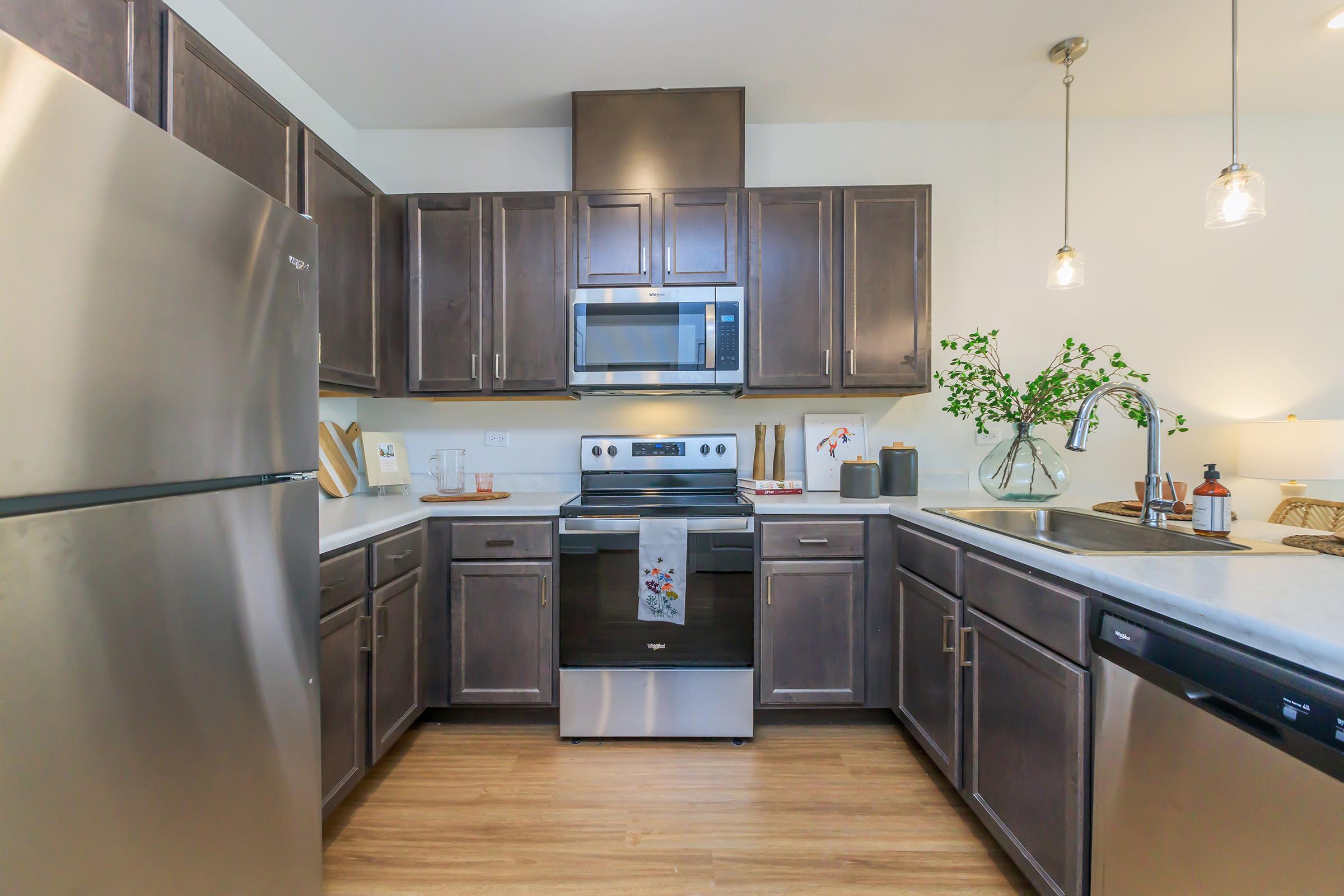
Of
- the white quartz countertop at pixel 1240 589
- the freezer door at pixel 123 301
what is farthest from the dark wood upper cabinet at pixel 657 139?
the white quartz countertop at pixel 1240 589

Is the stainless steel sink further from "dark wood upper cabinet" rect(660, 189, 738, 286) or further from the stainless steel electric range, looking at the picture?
"dark wood upper cabinet" rect(660, 189, 738, 286)

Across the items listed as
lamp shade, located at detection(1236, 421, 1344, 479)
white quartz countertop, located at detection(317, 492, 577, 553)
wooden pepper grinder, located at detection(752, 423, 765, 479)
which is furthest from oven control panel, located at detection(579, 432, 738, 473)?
lamp shade, located at detection(1236, 421, 1344, 479)

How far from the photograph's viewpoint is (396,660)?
1.98 meters

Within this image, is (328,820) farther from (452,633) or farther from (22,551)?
(22,551)

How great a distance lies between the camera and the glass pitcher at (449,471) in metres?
2.61

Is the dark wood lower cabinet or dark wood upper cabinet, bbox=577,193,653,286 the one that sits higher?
dark wood upper cabinet, bbox=577,193,653,286

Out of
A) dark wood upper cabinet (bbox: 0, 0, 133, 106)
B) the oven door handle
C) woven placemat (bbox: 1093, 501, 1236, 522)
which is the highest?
dark wood upper cabinet (bbox: 0, 0, 133, 106)

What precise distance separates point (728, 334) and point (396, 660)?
170 cm

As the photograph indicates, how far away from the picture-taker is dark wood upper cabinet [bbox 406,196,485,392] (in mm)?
2508

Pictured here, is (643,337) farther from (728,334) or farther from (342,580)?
(342,580)

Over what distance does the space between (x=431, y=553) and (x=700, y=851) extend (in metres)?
1.34

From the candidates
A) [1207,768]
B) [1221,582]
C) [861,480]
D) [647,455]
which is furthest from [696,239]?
[1207,768]

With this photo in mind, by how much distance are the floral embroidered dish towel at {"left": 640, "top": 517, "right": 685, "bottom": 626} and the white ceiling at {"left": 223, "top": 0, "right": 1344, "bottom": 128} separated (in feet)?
5.82

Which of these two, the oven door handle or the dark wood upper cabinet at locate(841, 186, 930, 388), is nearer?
the oven door handle
